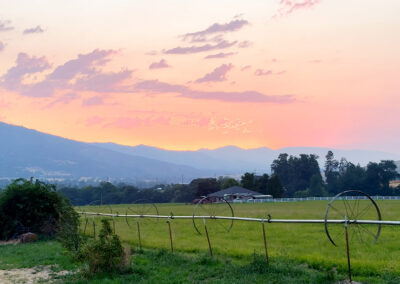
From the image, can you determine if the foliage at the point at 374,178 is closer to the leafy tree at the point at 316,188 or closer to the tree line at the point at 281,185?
the tree line at the point at 281,185

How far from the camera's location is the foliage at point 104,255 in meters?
12.1

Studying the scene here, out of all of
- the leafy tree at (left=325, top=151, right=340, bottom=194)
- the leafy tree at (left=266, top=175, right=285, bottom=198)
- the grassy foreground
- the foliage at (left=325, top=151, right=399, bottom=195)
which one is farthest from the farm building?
the grassy foreground

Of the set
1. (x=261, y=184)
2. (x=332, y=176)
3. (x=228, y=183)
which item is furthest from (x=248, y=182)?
(x=332, y=176)

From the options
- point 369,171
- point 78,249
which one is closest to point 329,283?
point 78,249

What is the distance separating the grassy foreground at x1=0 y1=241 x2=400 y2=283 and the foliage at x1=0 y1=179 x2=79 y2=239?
1034cm

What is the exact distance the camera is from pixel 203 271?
11.8 meters

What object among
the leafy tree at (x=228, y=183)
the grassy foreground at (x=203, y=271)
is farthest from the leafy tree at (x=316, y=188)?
the grassy foreground at (x=203, y=271)

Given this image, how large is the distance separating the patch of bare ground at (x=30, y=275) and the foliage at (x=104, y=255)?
3.54 feet

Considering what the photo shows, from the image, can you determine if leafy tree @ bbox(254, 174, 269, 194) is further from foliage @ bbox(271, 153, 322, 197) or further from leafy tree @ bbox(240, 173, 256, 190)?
foliage @ bbox(271, 153, 322, 197)

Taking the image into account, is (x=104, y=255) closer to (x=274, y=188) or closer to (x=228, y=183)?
(x=274, y=188)

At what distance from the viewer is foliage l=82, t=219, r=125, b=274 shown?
39.9 feet

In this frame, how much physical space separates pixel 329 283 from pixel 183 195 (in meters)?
90.8

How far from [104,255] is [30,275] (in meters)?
2.65

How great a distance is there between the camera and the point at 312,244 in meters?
17.0
